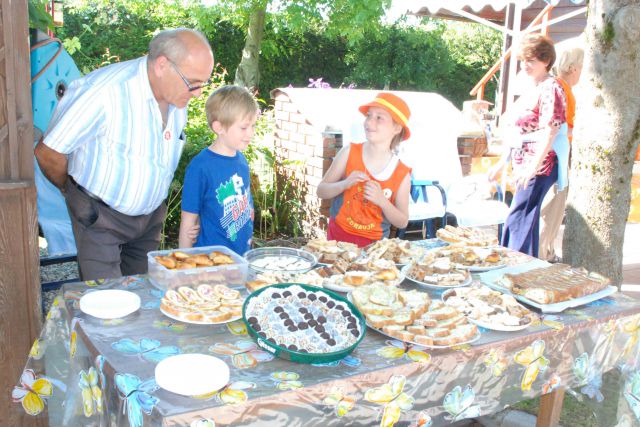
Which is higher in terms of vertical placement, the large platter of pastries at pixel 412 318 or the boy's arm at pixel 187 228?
the boy's arm at pixel 187 228

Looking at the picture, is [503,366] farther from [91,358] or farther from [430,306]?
[91,358]

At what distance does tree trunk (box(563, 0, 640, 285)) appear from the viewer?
125 inches

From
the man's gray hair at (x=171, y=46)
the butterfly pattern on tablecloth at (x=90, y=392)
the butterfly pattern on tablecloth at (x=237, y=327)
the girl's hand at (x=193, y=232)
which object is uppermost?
the man's gray hair at (x=171, y=46)

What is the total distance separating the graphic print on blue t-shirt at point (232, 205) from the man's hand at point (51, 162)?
690 mm

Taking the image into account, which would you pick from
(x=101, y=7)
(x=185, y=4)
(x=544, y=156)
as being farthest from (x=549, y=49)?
(x=101, y=7)

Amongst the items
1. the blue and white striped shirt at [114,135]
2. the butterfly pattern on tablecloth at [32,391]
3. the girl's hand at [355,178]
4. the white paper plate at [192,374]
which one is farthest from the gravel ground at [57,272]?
the white paper plate at [192,374]

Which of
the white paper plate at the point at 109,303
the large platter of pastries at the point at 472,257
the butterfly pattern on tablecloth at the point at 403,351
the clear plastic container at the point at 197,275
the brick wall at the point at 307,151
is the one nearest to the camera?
the butterfly pattern on tablecloth at the point at 403,351

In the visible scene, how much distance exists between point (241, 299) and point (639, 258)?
17.4 feet

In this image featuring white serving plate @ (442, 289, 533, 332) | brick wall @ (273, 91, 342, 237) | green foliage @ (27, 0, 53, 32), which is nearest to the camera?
white serving plate @ (442, 289, 533, 332)

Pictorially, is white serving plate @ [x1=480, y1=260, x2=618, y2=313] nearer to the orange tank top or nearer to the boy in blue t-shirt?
the orange tank top

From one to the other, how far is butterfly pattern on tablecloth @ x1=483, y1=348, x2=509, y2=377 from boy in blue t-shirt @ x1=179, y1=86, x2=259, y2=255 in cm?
137

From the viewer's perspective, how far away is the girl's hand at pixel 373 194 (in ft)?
9.95

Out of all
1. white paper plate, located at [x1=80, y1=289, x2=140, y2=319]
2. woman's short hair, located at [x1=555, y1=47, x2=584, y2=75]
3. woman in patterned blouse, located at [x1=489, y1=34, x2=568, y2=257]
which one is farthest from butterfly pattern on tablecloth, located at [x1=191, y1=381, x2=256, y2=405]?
woman's short hair, located at [x1=555, y1=47, x2=584, y2=75]

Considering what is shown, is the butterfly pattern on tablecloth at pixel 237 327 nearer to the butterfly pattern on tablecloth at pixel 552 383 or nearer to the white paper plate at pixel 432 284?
the white paper plate at pixel 432 284
